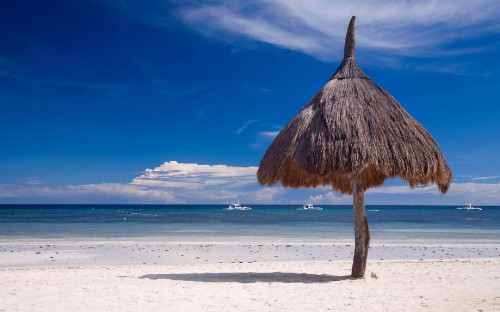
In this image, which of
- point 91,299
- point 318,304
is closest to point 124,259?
point 91,299

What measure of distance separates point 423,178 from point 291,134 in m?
2.40

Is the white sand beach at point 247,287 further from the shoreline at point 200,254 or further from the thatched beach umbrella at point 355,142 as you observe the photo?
the thatched beach umbrella at point 355,142

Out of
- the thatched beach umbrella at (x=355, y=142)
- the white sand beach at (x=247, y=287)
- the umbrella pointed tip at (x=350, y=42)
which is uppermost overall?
the umbrella pointed tip at (x=350, y=42)

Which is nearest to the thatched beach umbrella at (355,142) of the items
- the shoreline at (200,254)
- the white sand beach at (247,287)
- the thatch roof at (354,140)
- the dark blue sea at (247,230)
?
the thatch roof at (354,140)

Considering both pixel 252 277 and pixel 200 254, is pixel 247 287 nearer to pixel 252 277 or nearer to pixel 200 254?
pixel 252 277

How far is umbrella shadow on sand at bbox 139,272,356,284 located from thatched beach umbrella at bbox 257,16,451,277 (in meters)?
0.72

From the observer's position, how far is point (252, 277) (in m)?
9.60

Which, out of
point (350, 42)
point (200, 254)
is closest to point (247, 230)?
point (200, 254)

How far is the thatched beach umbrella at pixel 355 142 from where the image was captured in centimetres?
809

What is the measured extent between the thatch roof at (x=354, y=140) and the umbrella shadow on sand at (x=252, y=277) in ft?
6.26

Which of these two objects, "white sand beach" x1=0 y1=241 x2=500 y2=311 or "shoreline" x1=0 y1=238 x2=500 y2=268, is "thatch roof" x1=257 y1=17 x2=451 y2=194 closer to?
"white sand beach" x1=0 y1=241 x2=500 y2=311

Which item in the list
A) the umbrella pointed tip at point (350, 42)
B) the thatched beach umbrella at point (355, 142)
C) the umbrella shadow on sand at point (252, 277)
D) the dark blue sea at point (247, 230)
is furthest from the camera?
the dark blue sea at point (247, 230)

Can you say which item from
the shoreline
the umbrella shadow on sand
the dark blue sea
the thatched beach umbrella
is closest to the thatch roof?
the thatched beach umbrella

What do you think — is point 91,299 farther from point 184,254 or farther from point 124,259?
point 184,254
